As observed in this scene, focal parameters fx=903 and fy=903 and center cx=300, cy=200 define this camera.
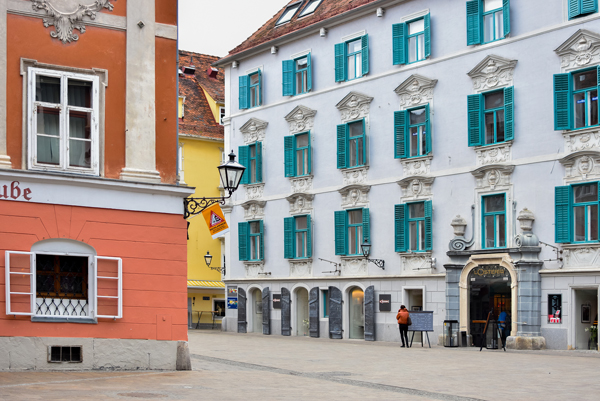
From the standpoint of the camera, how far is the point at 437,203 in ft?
104

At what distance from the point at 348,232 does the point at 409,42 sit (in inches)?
303

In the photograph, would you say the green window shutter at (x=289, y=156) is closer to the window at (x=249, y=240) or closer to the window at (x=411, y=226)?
the window at (x=249, y=240)

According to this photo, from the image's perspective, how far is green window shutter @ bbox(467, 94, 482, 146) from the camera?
30.3 meters

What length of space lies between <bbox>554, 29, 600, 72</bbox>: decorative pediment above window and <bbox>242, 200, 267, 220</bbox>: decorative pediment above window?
15.4 metres

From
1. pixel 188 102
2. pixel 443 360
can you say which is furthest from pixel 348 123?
pixel 188 102

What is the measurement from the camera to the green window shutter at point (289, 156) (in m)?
37.8

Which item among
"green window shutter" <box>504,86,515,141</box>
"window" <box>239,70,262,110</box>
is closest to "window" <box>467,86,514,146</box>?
"green window shutter" <box>504,86,515,141</box>

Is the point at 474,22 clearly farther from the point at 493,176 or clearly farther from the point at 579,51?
the point at 493,176

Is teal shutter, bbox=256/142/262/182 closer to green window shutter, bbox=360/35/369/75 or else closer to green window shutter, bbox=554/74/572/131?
green window shutter, bbox=360/35/369/75

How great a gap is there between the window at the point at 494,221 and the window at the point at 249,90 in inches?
542

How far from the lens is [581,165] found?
27281mm

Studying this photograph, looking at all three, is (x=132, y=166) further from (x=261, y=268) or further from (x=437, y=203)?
(x=261, y=268)

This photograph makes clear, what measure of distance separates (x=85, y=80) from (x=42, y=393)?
20.8 ft

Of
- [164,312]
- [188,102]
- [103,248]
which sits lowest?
[164,312]
